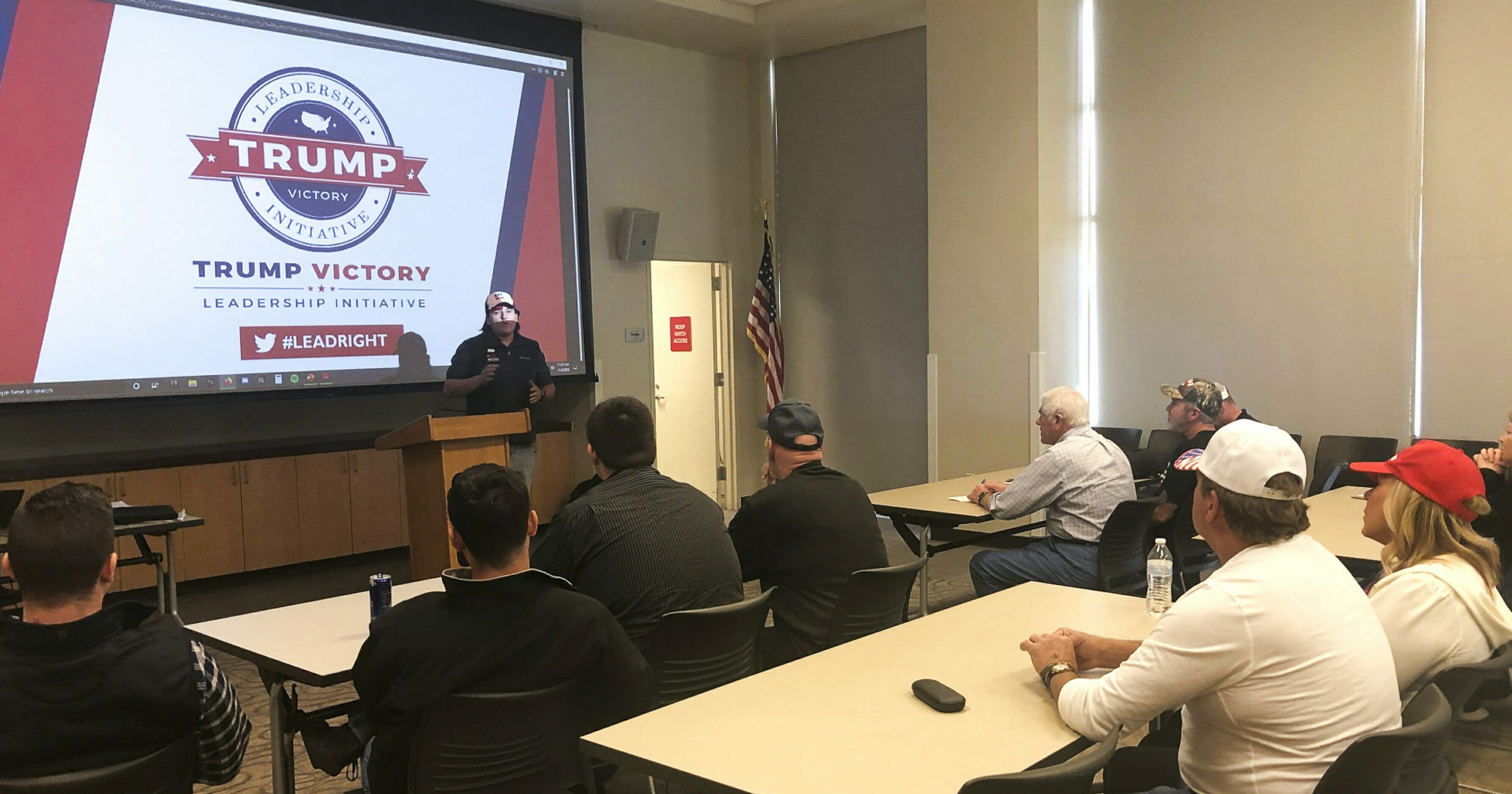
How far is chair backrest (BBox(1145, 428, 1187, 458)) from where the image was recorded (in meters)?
7.07

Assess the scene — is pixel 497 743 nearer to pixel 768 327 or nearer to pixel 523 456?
pixel 523 456

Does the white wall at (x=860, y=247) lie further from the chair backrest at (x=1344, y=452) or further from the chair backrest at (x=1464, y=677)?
the chair backrest at (x=1464, y=677)

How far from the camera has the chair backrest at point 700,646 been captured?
2699 millimetres

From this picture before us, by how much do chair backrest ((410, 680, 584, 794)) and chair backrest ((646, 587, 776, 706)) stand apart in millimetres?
372

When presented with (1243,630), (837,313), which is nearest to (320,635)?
(1243,630)

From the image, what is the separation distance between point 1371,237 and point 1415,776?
5.32 meters

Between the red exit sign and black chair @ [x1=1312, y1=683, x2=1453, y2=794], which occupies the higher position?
the red exit sign

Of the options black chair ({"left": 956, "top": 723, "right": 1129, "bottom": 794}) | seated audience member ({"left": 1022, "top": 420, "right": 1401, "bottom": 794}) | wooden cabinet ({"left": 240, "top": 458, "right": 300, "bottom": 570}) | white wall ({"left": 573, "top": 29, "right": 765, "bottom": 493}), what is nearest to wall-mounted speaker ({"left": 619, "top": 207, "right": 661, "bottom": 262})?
white wall ({"left": 573, "top": 29, "right": 765, "bottom": 493})

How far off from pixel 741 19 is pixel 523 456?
13.9 ft

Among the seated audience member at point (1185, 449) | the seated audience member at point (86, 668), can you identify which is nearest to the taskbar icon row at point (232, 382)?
the seated audience member at point (86, 668)

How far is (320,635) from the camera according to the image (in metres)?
2.85

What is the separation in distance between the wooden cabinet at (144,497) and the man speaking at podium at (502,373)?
5.73ft

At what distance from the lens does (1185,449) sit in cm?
561

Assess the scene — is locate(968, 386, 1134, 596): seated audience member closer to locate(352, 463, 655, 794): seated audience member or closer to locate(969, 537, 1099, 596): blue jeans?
locate(969, 537, 1099, 596): blue jeans
